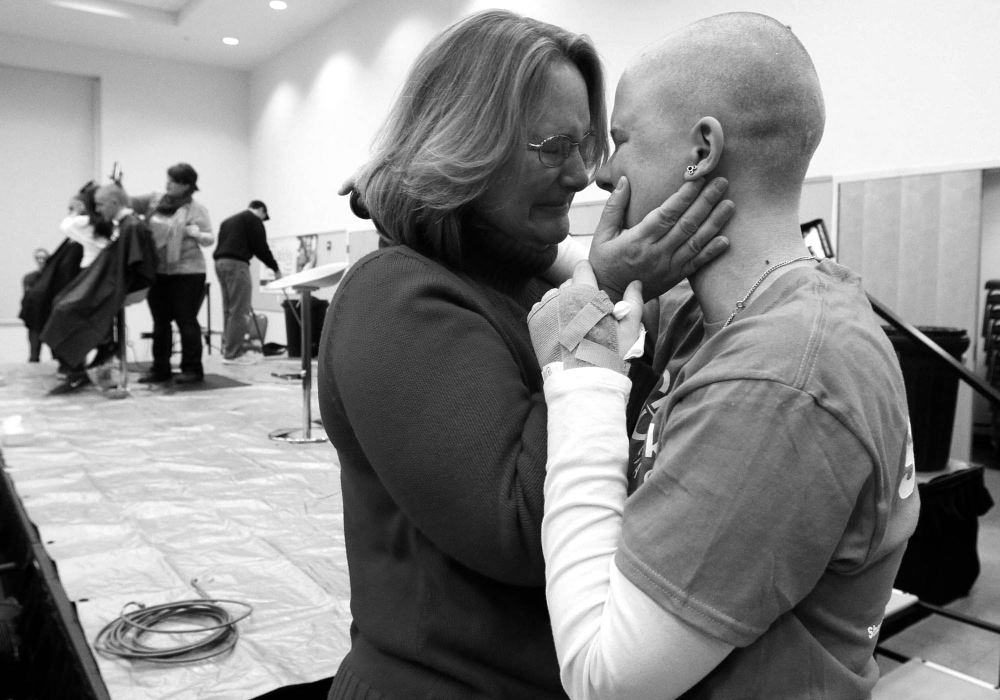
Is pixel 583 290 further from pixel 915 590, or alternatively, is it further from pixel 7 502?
pixel 7 502

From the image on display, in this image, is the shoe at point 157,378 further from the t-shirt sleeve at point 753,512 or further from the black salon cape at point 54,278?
the t-shirt sleeve at point 753,512

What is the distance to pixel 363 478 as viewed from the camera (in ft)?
2.72

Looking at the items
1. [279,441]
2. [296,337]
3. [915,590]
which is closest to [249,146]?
[296,337]

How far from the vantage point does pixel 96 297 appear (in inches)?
196

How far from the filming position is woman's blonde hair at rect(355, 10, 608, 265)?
0.80 m

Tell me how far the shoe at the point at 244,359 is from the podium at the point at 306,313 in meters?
3.28

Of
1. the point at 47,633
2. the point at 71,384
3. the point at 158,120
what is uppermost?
the point at 158,120

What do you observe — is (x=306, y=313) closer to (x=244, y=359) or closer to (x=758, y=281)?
(x=758, y=281)

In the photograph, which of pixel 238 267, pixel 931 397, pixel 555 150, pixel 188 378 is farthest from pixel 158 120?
pixel 555 150

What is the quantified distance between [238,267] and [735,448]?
7270 millimetres

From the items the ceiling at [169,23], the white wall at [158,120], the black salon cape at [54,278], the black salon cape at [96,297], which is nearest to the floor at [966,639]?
the black salon cape at [96,297]

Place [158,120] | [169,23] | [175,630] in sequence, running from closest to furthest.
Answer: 1. [175,630]
2. [169,23]
3. [158,120]

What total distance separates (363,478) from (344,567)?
1720mm

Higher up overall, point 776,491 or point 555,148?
point 555,148
